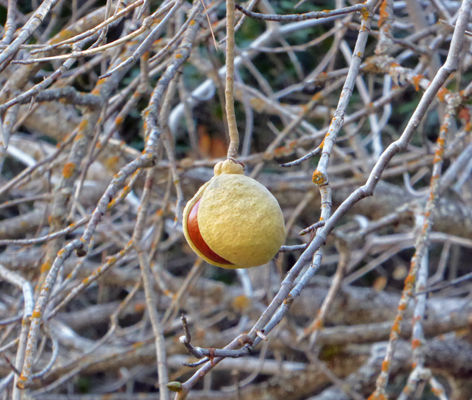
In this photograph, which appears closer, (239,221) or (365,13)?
(239,221)

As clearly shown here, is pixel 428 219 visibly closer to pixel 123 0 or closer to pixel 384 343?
pixel 123 0

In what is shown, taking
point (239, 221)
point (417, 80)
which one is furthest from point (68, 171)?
point (417, 80)

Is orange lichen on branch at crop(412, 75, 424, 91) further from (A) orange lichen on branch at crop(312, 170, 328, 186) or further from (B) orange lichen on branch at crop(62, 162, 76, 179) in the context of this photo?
(B) orange lichen on branch at crop(62, 162, 76, 179)

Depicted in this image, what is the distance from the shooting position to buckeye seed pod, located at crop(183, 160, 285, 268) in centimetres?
73

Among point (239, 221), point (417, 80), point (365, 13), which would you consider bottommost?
point (239, 221)

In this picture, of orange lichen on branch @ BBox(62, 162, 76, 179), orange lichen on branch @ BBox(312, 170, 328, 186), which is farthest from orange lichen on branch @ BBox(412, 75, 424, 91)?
orange lichen on branch @ BBox(62, 162, 76, 179)

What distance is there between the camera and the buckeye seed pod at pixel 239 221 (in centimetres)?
73

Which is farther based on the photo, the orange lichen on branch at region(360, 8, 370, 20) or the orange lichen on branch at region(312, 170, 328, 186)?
the orange lichen on branch at region(360, 8, 370, 20)

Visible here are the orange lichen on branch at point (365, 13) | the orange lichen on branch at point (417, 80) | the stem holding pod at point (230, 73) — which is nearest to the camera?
the stem holding pod at point (230, 73)

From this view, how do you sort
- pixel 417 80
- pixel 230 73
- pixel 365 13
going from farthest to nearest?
pixel 417 80 → pixel 365 13 → pixel 230 73

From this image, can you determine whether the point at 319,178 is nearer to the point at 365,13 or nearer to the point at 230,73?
the point at 230,73

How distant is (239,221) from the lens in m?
0.73

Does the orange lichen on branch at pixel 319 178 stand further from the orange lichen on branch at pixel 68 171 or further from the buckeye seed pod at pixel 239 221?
the orange lichen on branch at pixel 68 171

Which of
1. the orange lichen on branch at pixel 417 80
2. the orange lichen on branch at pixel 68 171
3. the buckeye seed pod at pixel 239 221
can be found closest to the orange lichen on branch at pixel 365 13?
the orange lichen on branch at pixel 417 80
